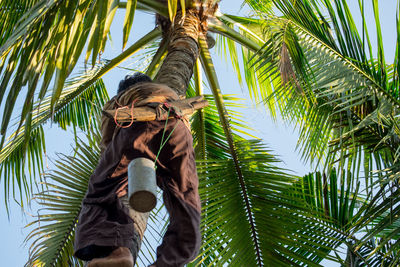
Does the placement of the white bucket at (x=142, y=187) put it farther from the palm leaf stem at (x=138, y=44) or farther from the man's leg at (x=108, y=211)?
the palm leaf stem at (x=138, y=44)

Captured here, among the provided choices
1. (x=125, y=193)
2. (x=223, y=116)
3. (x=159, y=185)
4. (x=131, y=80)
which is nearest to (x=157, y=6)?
(x=223, y=116)

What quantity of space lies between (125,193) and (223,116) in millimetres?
2396

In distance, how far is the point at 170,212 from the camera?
246cm

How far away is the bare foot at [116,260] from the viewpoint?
204 cm

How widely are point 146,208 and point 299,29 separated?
2.45m

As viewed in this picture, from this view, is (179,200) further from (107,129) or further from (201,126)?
(201,126)

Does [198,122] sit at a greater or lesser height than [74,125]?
lesser

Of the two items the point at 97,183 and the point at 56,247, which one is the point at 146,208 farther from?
the point at 56,247

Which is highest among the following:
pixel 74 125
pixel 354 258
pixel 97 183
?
pixel 74 125

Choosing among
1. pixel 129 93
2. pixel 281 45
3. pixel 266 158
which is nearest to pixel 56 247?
pixel 129 93

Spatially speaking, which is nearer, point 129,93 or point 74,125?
point 129,93

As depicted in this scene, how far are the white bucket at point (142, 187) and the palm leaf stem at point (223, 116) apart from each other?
192 cm

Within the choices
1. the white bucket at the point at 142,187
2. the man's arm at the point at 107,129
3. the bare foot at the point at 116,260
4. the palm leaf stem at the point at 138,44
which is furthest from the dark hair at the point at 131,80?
the palm leaf stem at the point at 138,44

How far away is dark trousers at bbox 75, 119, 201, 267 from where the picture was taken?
2182 mm
